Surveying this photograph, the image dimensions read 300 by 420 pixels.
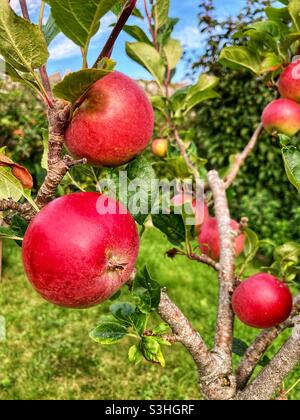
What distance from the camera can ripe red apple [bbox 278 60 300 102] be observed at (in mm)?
1131

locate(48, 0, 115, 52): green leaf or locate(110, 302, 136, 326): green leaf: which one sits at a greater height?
locate(48, 0, 115, 52): green leaf

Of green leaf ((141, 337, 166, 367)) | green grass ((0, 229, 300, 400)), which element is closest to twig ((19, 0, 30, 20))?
green leaf ((141, 337, 166, 367))

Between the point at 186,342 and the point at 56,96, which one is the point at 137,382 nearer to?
the point at 186,342

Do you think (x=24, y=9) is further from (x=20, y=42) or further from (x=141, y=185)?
(x=141, y=185)

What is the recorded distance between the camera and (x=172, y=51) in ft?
4.94

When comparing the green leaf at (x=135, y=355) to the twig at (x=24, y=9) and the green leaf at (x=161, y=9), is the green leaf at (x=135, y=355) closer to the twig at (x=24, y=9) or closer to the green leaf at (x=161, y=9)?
the twig at (x=24, y=9)

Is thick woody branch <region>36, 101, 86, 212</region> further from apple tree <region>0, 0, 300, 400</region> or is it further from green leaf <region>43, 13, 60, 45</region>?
green leaf <region>43, 13, 60, 45</region>

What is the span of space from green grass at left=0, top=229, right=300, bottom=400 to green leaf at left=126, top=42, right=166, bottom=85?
125cm

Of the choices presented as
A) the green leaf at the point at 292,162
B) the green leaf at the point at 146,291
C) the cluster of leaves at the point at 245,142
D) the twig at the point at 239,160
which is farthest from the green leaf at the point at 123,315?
the cluster of leaves at the point at 245,142

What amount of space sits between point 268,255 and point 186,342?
330 centimetres

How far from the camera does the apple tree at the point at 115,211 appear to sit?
0.53 m

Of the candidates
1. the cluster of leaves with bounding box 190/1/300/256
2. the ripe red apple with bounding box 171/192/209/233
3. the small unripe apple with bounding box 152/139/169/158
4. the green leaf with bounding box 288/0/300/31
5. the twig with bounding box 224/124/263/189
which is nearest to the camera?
the green leaf with bounding box 288/0/300/31

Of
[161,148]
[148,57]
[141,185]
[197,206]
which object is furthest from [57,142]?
[161,148]
